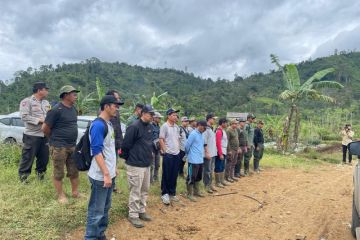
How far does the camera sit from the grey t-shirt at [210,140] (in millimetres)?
8281

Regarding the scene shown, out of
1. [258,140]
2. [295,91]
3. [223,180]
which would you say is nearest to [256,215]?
[223,180]

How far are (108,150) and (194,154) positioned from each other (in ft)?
10.7

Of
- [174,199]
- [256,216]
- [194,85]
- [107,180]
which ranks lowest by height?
[256,216]

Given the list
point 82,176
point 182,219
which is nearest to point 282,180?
point 182,219

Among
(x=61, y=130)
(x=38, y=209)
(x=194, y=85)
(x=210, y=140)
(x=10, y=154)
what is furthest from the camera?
(x=194, y=85)

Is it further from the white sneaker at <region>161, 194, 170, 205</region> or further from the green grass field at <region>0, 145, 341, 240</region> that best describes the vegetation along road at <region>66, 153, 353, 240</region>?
the green grass field at <region>0, 145, 341, 240</region>

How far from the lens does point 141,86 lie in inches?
2280

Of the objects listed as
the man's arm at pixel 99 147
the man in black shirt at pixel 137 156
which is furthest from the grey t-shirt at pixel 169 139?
the man's arm at pixel 99 147

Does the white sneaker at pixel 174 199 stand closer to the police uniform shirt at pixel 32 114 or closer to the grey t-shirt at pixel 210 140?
the grey t-shirt at pixel 210 140

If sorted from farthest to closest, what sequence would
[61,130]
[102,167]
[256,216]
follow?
[256,216], [61,130], [102,167]

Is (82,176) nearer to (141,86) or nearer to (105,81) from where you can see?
(105,81)

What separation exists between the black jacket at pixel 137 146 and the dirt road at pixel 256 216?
38.2 inches

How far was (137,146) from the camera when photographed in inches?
217

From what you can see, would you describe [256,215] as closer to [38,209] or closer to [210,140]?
[210,140]
